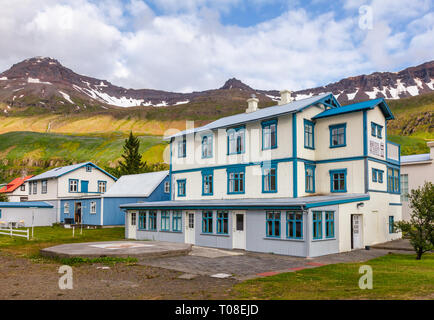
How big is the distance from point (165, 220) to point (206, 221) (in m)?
4.81

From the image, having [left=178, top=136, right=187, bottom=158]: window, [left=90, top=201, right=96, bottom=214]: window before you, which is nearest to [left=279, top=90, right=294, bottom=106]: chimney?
[left=178, top=136, right=187, bottom=158]: window

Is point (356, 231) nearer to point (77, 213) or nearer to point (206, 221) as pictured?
point (206, 221)

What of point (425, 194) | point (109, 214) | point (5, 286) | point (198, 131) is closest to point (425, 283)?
point (425, 194)

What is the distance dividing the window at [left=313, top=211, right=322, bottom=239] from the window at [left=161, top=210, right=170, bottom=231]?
12.9 meters

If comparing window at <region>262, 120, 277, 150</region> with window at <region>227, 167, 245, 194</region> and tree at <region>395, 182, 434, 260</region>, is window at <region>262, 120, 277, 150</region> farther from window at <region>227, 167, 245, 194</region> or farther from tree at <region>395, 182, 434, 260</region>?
tree at <region>395, 182, 434, 260</region>

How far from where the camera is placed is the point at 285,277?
48.9 feet

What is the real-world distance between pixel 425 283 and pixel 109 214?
38409 millimetres

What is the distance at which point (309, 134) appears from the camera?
28.7 m

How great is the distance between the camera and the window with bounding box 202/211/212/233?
27.8 metres

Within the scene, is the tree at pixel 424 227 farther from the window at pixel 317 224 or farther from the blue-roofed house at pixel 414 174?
the blue-roofed house at pixel 414 174

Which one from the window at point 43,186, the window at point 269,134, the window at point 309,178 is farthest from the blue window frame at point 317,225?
the window at point 43,186

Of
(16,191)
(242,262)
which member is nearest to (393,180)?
(242,262)

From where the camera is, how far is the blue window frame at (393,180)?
2997 centimetres
